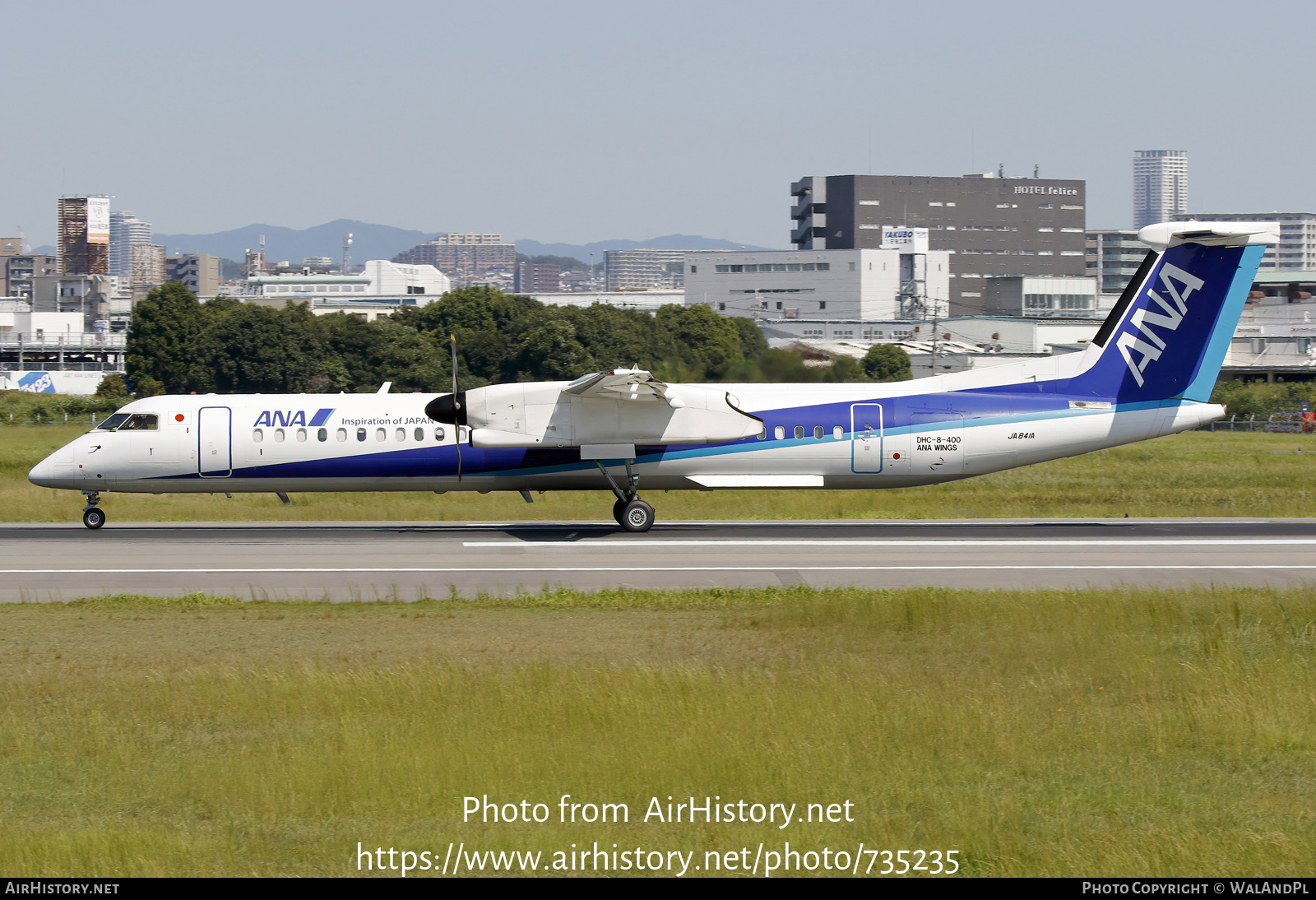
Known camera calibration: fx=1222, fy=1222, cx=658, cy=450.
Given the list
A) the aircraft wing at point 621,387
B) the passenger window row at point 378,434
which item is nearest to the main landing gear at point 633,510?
the aircraft wing at point 621,387

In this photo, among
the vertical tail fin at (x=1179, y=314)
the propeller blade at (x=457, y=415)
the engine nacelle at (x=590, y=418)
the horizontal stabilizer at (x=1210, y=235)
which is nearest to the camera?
the propeller blade at (x=457, y=415)

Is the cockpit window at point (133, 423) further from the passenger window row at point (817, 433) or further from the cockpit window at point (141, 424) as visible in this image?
the passenger window row at point (817, 433)

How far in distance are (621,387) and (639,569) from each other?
203 inches

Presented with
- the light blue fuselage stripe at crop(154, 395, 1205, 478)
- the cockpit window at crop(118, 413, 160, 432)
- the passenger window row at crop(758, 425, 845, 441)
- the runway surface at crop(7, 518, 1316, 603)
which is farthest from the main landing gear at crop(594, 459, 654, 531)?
the cockpit window at crop(118, 413, 160, 432)

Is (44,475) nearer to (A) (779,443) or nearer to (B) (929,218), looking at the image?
(A) (779,443)

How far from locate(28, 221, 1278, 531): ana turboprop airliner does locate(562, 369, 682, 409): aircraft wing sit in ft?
0.55

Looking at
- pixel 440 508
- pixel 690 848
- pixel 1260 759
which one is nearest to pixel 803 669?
pixel 1260 759

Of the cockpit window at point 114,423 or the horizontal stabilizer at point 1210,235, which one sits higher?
the horizontal stabilizer at point 1210,235

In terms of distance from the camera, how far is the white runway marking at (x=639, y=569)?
69.9 ft

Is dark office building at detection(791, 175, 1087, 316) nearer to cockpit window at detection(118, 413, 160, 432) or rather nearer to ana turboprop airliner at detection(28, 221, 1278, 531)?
ana turboprop airliner at detection(28, 221, 1278, 531)

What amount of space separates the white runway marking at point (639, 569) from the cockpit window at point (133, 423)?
5834 millimetres

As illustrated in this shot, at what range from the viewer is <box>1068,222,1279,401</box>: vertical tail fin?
2602 centimetres

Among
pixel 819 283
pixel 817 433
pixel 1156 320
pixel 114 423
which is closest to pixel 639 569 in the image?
pixel 817 433

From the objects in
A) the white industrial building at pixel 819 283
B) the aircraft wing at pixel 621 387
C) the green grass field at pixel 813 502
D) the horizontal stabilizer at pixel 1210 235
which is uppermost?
the white industrial building at pixel 819 283
